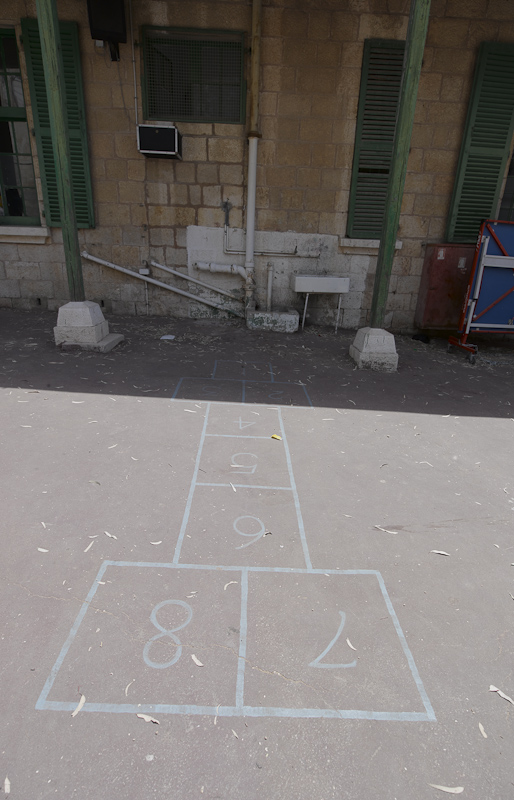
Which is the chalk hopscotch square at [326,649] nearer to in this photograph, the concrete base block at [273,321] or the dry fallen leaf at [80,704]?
the dry fallen leaf at [80,704]

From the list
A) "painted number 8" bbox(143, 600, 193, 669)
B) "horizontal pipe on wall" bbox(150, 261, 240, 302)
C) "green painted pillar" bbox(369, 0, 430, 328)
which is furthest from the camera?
"horizontal pipe on wall" bbox(150, 261, 240, 302)

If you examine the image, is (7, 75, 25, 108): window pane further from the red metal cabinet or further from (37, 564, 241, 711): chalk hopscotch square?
(37, 564, 241, 711): chalk hopscotch square

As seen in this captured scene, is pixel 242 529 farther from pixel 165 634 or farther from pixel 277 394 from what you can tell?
pixel 277 394

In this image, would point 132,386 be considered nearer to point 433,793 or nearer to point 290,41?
point 433,793

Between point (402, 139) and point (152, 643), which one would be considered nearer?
point (152, 643)

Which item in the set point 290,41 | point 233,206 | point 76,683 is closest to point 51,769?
point 76,683

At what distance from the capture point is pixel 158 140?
6.67m

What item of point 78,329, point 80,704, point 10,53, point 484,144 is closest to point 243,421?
point 80,704

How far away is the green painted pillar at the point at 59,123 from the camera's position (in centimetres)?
479

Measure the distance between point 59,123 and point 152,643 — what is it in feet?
18.3

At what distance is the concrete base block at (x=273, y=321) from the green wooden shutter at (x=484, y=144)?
2.93m

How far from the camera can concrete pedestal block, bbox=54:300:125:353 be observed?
564 cm

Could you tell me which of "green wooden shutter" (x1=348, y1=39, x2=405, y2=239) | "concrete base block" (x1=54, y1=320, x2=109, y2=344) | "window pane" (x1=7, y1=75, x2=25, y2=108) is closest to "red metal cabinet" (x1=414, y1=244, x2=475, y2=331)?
"green wooden shutter" (x1=348, y1=39, x2=405, y2=239)

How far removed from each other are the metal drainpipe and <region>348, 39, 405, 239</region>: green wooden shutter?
157 cm
